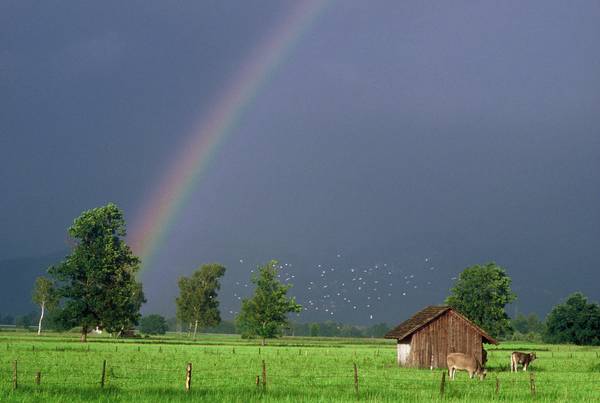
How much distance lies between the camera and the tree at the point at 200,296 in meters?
171

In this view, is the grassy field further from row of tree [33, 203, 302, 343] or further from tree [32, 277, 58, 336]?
tree [32, 277, 58, 336]

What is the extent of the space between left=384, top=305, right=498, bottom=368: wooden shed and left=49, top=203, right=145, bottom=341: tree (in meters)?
61.4

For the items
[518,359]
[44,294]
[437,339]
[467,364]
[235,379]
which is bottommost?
[235,379]

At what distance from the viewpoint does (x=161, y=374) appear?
137ft

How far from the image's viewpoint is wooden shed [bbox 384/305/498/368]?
60125mm

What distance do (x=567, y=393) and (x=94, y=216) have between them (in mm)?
89478

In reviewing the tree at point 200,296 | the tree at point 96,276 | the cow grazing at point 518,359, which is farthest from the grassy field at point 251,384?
the tree at point 200,296

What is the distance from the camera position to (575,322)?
148m

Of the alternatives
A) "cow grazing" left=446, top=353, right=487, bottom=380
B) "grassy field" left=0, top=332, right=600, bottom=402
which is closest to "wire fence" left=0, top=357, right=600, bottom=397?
"grassy field" left=0, top=332, right=600, bottom=402

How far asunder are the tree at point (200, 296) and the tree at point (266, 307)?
4991 cm

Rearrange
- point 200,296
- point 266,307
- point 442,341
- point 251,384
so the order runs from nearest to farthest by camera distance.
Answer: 1. point 251,384
2. point 442,341
3. point 266,307
4. point 200,296

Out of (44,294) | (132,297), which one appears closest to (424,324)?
(132,297)

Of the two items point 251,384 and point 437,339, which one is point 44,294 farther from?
point 251,384

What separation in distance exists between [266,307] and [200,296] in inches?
2132
